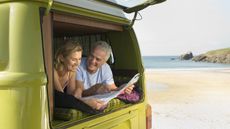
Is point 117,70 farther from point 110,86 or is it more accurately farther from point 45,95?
point 45,95

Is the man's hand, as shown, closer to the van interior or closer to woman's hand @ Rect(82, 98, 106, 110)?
the van interior

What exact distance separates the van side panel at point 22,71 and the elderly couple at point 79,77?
27.9 inches

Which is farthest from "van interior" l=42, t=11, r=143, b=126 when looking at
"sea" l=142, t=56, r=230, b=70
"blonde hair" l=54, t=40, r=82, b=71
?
"sea" l=142, t=56, r=230, b=70

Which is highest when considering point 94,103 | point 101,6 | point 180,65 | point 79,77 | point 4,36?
point 101,6

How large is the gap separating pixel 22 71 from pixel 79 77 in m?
1.48

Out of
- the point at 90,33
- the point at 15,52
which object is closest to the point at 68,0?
the point at 15,52

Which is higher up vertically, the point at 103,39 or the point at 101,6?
the point at 101,6

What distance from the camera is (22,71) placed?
2.13m

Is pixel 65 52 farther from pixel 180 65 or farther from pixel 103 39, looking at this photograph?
pixel 180 65

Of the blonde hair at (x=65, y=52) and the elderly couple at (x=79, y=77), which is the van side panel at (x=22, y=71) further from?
the blonde hair at (x=65, y=52)

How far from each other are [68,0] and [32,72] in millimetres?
768

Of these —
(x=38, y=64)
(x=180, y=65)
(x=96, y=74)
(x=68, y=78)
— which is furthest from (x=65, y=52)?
(x=180, y=65)

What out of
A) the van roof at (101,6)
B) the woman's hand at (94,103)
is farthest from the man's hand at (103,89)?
the van roof at (101,6)

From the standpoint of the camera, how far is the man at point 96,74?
3.68 m
